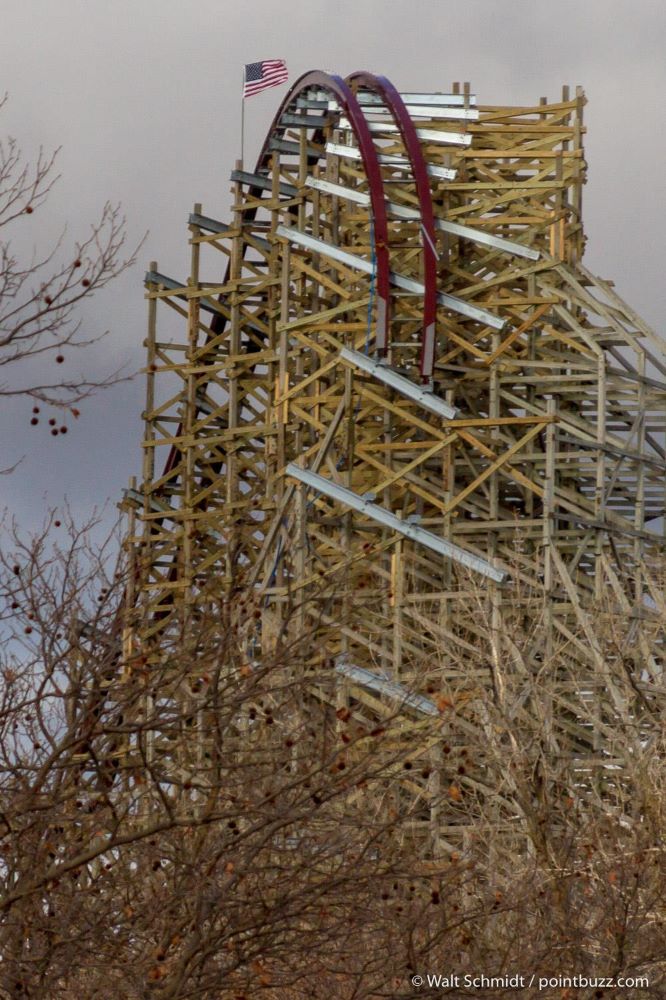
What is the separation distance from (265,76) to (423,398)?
8581 mm

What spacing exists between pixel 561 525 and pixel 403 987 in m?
16.7

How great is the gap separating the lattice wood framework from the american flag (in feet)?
1.85

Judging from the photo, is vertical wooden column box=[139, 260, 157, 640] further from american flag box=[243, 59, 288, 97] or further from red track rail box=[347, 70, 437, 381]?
red track rail box=[347, 70, 437, 381]

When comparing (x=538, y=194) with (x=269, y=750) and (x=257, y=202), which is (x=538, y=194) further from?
(x=269, y=750)

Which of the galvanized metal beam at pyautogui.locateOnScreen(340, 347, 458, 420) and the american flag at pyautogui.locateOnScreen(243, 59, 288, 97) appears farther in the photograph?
the american flag at pyautogui.locateOnScreen(243, 59, 288, 97)

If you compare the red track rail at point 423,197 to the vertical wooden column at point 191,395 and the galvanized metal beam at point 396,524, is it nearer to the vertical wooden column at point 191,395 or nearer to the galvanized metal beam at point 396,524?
the galvanized metal beam at point 396,524

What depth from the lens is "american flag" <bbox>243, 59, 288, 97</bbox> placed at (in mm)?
42625

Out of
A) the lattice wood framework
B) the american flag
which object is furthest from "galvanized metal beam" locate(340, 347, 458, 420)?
the american flag

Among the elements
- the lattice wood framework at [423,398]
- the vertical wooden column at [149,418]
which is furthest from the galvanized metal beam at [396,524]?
the vertical wooden column at [149,418]

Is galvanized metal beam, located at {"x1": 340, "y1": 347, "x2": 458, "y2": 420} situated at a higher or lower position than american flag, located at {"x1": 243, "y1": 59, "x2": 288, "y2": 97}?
lower

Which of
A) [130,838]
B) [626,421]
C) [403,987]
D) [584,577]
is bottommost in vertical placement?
[130,838]

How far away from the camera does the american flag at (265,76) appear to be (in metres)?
42.6

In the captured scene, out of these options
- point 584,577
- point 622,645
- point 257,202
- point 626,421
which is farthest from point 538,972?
point 257,202

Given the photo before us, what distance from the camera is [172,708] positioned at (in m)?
15.6
